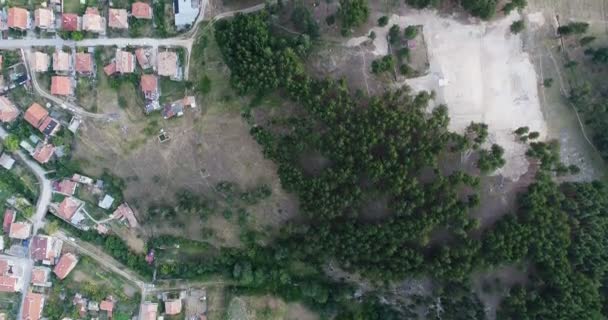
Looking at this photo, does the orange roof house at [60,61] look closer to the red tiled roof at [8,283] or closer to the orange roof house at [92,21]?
the orange roof house at [92,21]

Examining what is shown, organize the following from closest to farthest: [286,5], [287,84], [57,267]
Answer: [287,84] < [286,5] < [57,267]

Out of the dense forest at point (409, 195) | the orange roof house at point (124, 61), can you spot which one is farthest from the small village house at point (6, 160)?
the dense forest at point (409, 195)

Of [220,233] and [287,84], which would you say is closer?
[287,84]

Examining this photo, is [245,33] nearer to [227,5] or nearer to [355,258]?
[227,5]

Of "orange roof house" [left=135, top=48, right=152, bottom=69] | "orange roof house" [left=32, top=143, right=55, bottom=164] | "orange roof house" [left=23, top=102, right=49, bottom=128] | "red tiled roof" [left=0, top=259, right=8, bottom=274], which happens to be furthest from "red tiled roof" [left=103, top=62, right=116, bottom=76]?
"red tiled roof" [left=0, top=259, right=8, bottom=274]

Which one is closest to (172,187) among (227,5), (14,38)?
(227,5)

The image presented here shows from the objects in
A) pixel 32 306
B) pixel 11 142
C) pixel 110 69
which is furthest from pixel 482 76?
pixel 32 306

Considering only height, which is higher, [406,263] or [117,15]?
[117,15]
